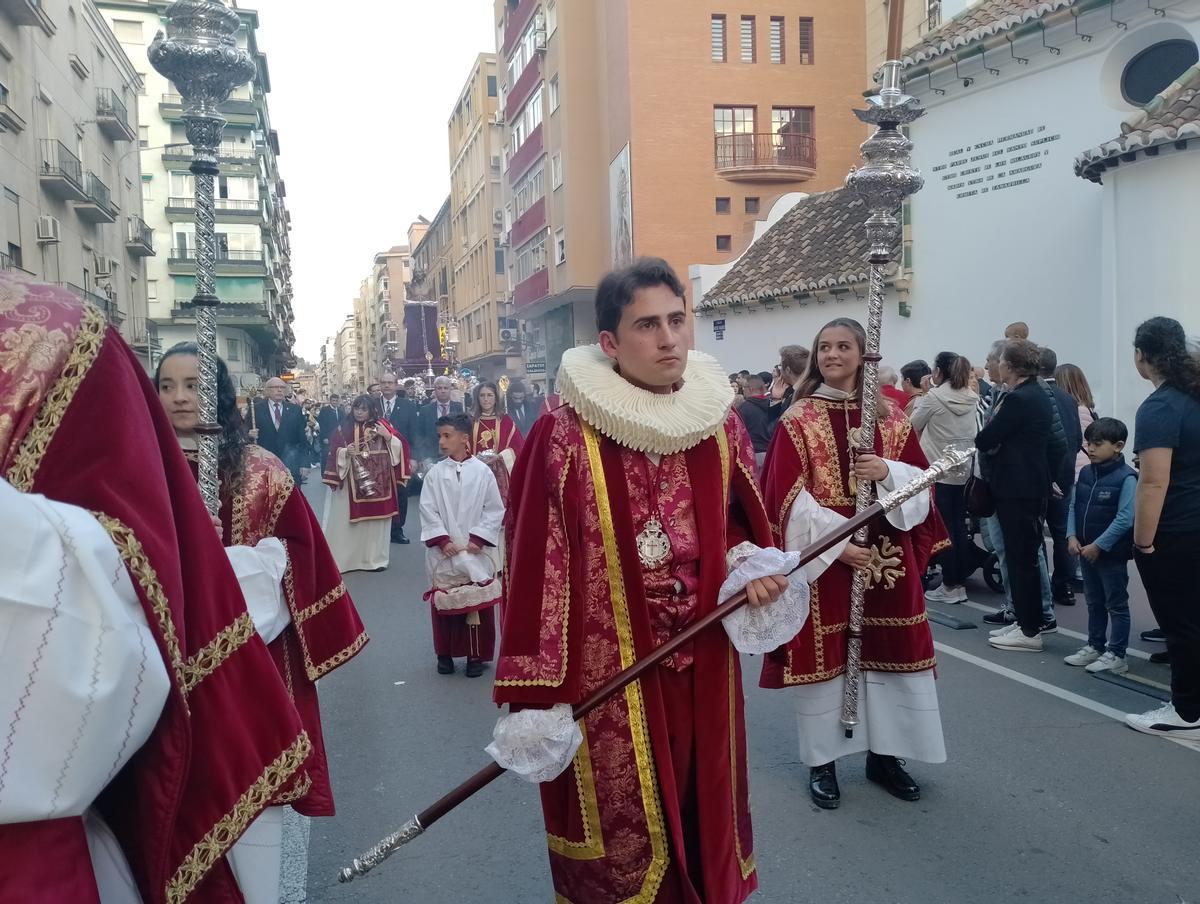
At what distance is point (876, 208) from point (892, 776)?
8.18 feet

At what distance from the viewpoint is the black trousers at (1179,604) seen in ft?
16.2

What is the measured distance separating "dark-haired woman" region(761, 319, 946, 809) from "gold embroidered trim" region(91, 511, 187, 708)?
3.11 m

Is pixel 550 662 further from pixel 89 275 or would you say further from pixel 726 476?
pixel 89 275

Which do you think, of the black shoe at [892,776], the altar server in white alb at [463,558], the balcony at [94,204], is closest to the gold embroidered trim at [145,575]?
the black shoe at [892,776]

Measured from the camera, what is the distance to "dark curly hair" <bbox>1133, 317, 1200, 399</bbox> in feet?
16.0

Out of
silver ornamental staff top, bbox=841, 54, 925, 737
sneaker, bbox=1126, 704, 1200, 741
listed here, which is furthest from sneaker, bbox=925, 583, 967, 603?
silver ornamental staff top, bbox=841, 54, 925, 737

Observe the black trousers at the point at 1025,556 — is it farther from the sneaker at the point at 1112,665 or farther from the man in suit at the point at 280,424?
the man in suit at the point at 280,424

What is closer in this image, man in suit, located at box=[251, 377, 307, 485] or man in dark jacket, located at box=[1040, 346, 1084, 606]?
man in dark jacket, located at box=[1040, 346, 1084, 606]

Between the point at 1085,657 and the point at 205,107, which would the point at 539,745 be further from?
the point at 1085,657

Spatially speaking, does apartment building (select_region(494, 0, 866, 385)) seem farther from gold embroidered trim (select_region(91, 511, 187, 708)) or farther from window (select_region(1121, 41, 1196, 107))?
gold embroidered trim (select_region(91, 511, 187, 708))

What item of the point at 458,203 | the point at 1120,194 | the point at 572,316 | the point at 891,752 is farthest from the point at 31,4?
the point at 458,203

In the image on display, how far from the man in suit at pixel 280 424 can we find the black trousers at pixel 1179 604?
11392 millimetres

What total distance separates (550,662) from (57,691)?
4.70ft

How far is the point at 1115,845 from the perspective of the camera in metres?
3.99
